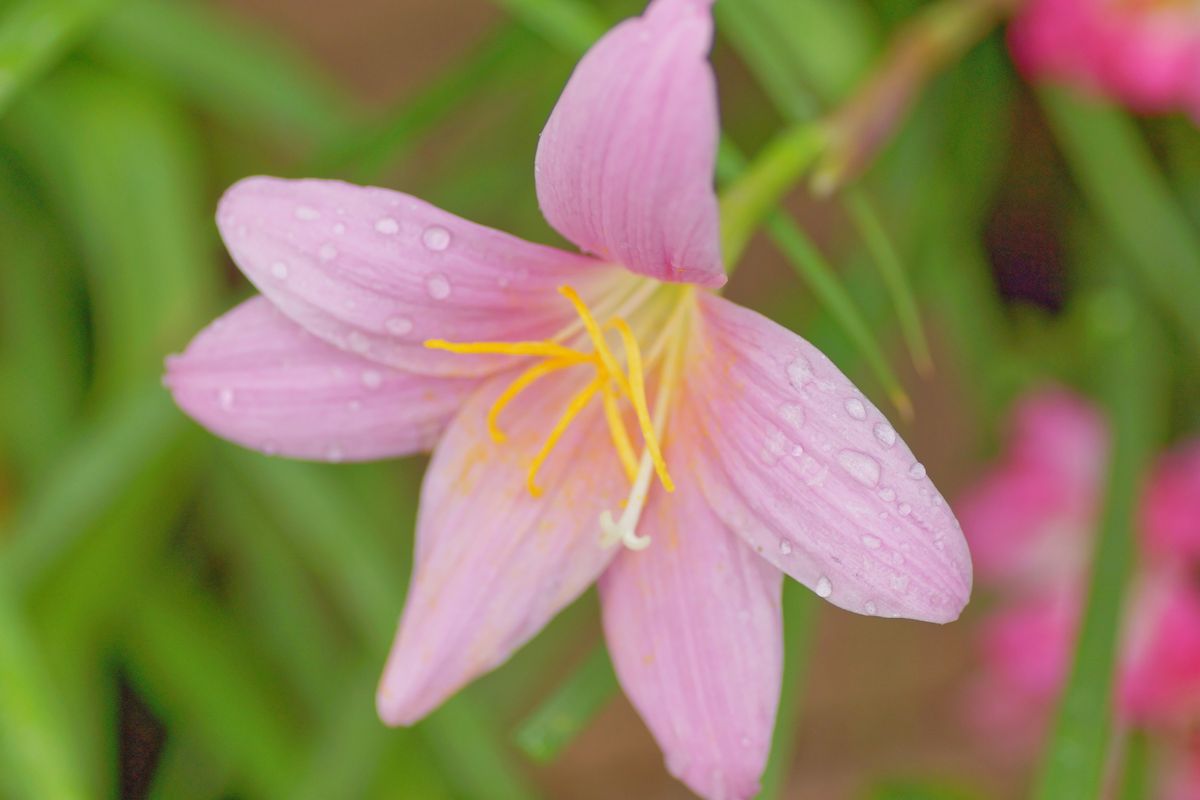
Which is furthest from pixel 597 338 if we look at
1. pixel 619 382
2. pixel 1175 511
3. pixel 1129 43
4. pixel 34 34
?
pixel 1175 511

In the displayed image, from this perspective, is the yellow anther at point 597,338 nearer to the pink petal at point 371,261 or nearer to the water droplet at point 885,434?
the pink petal at point 371,261

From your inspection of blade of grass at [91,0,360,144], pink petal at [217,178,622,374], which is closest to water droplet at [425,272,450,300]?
pink petal at [217,178,622,374]

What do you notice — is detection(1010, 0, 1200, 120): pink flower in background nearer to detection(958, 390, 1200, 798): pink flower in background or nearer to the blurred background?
the blurred background

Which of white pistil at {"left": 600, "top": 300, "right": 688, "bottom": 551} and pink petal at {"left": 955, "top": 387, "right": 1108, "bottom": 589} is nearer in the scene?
white pistil at {"left": 600, "top": 300, "right": 688, "bottom": 551}

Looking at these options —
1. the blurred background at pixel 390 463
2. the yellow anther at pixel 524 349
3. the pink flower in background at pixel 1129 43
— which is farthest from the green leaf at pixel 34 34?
the pink flower in background at pixel 1129 43

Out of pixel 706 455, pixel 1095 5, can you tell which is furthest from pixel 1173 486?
pixel 706 455

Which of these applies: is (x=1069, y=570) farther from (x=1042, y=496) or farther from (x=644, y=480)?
(x=644, y=480)
